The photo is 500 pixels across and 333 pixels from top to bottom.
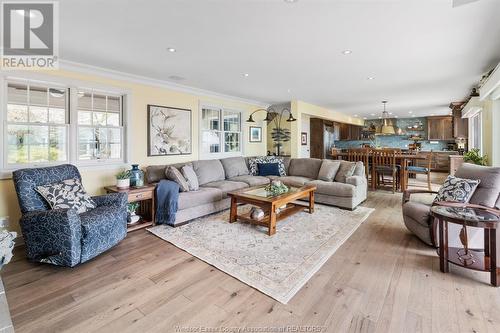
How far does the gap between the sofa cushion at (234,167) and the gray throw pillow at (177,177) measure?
152 centimetres

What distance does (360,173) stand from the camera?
16.6 feet

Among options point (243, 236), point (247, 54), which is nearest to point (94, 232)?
point (243, 236)

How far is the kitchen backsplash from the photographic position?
1067 centimetres

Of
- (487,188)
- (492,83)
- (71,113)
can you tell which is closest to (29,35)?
(71,113)

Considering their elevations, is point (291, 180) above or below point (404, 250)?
above

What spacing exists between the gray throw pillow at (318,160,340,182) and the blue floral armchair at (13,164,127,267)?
392 cm

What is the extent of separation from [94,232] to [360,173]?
468 cm

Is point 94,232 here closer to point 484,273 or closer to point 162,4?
point 162,4

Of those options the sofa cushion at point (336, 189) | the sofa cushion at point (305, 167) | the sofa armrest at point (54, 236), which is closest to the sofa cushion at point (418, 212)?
the sofa cushion at point (336, 189)

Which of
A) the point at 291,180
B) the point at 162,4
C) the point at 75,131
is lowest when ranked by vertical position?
the point at 291,180

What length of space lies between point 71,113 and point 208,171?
2407 millimetres

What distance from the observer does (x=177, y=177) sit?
3959mm

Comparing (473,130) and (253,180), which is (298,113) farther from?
(473,130)

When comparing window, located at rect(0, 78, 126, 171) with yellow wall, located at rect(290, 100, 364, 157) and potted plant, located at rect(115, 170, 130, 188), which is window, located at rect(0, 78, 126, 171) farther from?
yellow wall, located at rect(290, 100, 364, 157)
